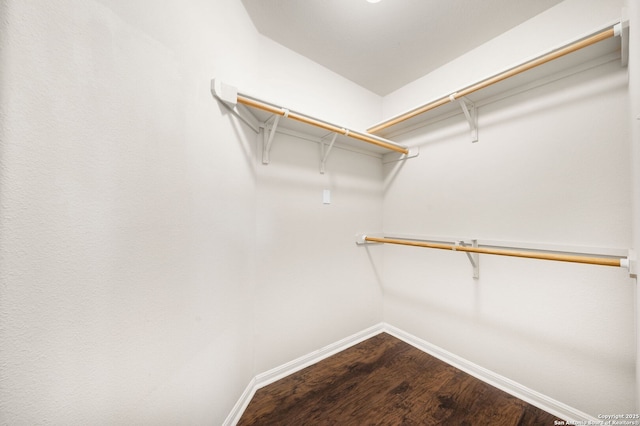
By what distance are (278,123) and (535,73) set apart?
5.33 feet

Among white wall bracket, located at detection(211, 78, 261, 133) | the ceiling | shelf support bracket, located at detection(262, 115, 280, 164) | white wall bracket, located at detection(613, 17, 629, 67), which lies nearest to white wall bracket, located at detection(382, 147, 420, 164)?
the ceiling

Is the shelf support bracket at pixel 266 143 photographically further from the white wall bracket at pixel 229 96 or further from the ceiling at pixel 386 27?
the ceiling at pixel 386 27

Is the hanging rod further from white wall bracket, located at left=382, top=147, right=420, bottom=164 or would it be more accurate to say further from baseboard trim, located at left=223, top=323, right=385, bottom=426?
baseboard trim, located at left=223, top=323, right=385, bottom=426

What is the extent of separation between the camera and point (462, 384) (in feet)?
4.97

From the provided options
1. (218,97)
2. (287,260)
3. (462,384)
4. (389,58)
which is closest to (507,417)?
(462,384)

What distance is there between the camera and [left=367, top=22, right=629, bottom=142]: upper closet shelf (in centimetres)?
104

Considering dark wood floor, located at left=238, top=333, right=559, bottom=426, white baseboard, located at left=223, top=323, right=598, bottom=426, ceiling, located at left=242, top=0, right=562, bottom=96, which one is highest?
ceiling, located at left=242, top=0, right=562, bottom=96

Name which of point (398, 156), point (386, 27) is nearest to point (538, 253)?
point (398, 156)

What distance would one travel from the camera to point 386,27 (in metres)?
1.53

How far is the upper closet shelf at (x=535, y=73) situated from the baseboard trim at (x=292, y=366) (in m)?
1.93

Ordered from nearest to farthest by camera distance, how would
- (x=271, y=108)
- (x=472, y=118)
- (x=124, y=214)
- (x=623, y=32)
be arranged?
(x=124, y=214) → (x=623, y=32) → (x=271, y=108) → (x=472, y=118)

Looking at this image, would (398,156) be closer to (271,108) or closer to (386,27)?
(386,27)

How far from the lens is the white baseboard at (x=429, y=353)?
4.09 feet

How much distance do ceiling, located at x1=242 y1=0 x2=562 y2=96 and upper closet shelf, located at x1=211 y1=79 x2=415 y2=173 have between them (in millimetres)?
659
